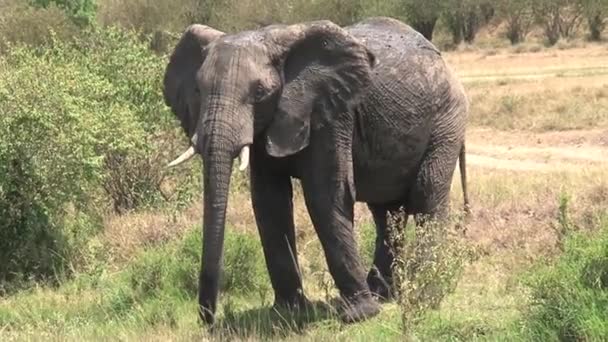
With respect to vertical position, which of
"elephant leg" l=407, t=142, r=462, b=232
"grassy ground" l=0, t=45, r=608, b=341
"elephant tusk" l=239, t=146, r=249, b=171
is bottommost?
"grassy ground" l=0, t=45, r=608, b=341

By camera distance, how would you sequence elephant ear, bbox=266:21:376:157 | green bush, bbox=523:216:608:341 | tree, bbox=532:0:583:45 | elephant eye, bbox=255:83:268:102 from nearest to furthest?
1. green bush, bbox=523:216:608:341
2. elephant eye, bbox=255:83:268:102
3. elephant ear, bbox=266:21:376:157
4. tree, bbox=532:0:583:45

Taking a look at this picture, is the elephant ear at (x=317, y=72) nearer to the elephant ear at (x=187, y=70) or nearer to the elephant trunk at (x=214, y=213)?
the elephant ear at (x=187, y=70)

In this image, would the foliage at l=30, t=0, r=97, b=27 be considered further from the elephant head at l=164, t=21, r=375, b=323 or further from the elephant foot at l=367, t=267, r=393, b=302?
the elephant head at l=164, t=21, r=375, b=323

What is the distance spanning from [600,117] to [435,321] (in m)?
19.1

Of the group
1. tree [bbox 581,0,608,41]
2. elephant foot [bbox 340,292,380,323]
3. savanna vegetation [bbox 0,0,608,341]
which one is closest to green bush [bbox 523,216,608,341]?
savanna vegetation [bbox 0,0,608,341]

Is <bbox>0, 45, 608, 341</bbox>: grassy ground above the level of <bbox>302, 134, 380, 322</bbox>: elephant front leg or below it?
below

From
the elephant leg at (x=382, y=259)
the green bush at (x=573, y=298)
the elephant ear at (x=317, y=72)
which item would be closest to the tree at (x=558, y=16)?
the elephant leg at (x=382, y=259)

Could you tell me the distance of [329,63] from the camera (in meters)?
7.61

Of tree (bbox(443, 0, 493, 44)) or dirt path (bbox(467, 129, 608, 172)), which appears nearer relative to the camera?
dirt path (bbox(467, 129, 608, 172))

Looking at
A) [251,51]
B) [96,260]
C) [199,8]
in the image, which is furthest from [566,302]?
[199,8]

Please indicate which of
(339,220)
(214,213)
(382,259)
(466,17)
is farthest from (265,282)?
(466,17)

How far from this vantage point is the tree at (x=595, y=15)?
54.9 meters

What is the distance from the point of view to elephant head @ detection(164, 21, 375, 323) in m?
6.77

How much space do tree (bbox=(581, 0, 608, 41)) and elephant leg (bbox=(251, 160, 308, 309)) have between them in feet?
163
